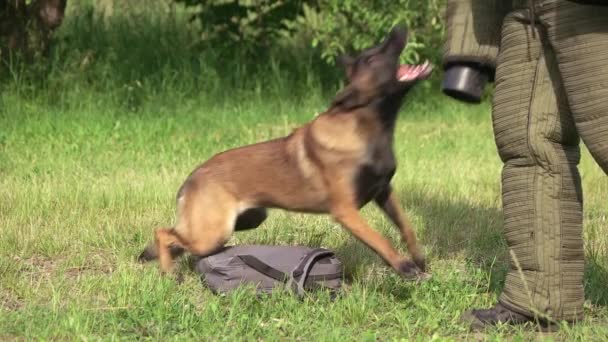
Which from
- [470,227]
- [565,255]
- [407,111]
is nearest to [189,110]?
[407,111]

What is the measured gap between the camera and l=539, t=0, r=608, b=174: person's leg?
13.8ft

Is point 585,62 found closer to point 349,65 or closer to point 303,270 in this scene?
point 349,65

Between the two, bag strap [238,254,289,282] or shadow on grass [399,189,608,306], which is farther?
shadow on grass [399,189,608,306]

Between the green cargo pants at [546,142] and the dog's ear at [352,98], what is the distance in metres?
0.72

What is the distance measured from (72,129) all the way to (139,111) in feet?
2.71

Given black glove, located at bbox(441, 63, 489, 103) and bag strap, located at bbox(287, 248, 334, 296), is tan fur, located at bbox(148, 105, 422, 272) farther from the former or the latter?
black glove, located at bbox(441, 63, 489, 103)

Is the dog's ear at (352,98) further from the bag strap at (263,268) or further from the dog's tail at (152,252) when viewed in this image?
the dog's tail at (152,252)

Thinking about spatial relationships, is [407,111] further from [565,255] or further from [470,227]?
[565,255]

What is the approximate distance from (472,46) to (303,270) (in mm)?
1310

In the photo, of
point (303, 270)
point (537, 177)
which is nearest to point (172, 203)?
point (303, 270)

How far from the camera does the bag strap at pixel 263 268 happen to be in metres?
5.20

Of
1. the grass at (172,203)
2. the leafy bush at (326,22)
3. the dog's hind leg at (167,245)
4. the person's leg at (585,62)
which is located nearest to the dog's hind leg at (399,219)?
the grass at (172,203)

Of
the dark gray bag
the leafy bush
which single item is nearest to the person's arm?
the dark gray bag

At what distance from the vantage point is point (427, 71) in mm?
4949
